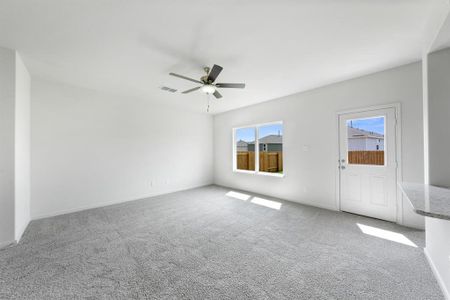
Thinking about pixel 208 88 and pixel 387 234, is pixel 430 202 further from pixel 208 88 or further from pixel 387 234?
pixel 208 88

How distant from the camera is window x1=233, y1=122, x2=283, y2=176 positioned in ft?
16.1

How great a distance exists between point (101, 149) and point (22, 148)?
1358mm

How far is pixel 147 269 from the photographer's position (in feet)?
6.31

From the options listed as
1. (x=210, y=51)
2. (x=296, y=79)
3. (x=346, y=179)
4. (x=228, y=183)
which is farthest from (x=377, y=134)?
(x=228, y=183)

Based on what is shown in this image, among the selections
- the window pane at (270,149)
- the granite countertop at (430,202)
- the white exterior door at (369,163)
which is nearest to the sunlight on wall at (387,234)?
the white exterior door at (369,163)

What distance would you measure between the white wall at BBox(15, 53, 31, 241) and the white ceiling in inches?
11.7

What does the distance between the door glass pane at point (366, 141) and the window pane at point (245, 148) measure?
2492 millimetres

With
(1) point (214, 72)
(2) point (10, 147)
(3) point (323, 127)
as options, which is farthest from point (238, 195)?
(2) point (10, 147)

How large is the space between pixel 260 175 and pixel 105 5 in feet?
14.8

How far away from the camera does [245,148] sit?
577cm

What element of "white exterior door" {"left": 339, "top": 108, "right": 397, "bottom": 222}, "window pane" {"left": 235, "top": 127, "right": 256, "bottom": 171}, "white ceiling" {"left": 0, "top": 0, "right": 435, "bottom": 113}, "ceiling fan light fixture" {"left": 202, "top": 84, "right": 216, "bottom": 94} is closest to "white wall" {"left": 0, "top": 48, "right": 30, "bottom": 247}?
"white ceiling" {"left": 0, "top": 0, "right": 435, "bottom": 113}

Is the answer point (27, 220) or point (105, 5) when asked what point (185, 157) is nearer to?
point (27, 220)

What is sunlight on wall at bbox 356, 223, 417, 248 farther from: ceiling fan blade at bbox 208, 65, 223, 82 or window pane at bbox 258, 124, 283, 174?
ceiling fan blade at bbox 208, 65, 223, 82

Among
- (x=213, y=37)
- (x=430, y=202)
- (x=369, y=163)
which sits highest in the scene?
(x=213, y=37)
